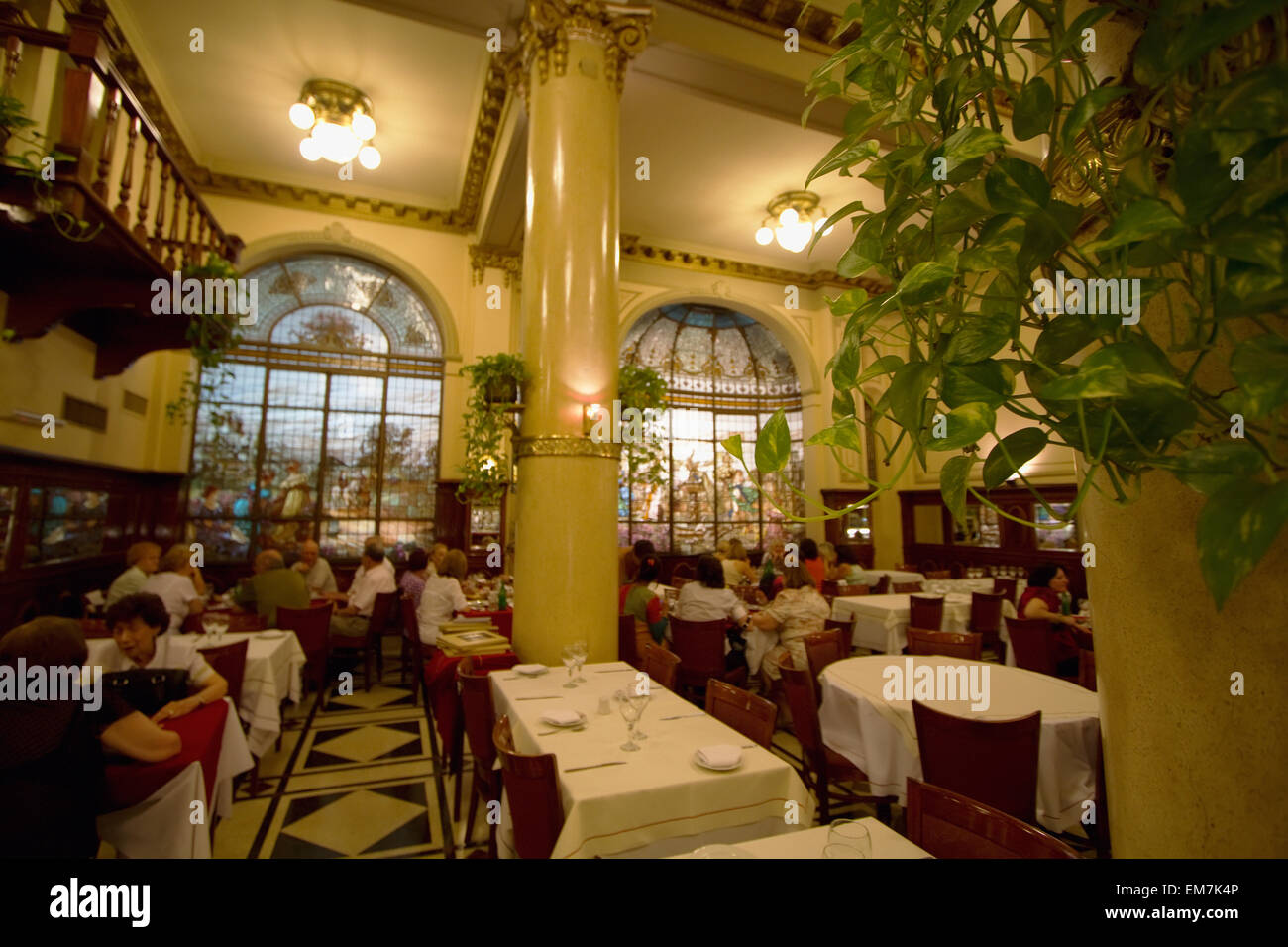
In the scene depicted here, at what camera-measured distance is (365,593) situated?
5863mm

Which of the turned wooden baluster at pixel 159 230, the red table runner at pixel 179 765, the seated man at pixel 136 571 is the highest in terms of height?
the turned wooden baluster at pixel 159 230

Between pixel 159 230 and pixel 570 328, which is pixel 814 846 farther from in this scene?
pixel 159 230

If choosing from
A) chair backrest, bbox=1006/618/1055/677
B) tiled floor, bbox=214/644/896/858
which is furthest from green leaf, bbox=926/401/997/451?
chair backrest, bbox=1006/618/1055/677

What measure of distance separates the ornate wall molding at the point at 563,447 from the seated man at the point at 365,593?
2863 millimetres

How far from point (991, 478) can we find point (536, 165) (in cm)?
432

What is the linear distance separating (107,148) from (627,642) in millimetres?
4606

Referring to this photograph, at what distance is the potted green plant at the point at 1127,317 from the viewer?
41cm

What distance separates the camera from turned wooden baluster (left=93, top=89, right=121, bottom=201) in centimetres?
376

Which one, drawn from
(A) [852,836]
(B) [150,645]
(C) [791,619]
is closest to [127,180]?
(B) [150,645]

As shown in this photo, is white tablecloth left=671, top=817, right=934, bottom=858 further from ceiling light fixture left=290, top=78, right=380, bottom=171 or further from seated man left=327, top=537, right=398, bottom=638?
ceiling light fixture left=290, top=78, right=380, bottom=171

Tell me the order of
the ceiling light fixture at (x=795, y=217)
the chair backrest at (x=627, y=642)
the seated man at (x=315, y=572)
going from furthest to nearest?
the ceiling light fixture at (x=795, y=217)
the seated man at (x=315, y=572)
the chair backrest at (x=627, y=642)

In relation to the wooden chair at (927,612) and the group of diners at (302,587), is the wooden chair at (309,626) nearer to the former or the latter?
the group of diners at (302,587)

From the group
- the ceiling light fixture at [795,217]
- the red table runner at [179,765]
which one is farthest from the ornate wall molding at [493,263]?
the red table runner at [179,765]

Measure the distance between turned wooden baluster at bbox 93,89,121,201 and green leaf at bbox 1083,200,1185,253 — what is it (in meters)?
5.07
